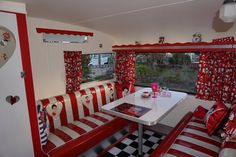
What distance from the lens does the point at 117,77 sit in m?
4.03

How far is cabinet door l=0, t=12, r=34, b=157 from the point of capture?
158cm

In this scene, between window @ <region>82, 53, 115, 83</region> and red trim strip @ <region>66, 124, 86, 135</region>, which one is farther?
window @ <region>82, 53, 115, 83</region>

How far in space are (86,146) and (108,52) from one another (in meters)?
2.31

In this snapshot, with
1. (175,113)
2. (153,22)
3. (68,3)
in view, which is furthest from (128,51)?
(68,3)

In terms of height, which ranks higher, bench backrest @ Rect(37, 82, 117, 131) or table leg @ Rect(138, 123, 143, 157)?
bench backrest @ Rect(37, 82, 117, 131)

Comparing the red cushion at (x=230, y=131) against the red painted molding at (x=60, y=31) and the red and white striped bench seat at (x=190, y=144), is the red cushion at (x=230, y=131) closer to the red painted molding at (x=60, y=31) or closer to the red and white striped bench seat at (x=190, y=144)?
the red and white striped bench seat at (x=190, y=144)

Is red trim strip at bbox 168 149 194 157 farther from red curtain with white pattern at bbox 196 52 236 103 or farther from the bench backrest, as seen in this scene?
the bench backrest

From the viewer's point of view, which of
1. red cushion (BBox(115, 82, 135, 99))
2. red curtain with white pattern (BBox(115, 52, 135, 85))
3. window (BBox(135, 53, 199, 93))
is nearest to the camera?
window (BBox(135, 53, 199, 93))

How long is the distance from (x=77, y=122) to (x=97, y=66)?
1.47 m

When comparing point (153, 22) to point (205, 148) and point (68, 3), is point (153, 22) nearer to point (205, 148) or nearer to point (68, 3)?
point (68, 3)

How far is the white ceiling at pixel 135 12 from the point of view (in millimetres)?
1862

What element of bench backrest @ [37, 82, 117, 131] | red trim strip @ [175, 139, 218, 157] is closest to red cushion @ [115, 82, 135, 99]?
bench backrest @ [37, 82, 117, 131]

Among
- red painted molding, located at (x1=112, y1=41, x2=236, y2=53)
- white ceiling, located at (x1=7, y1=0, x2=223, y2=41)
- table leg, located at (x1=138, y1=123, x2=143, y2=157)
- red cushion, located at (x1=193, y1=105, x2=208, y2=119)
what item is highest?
white ceiling, located at (x1=7, y1=0, x2=223, y2=41)

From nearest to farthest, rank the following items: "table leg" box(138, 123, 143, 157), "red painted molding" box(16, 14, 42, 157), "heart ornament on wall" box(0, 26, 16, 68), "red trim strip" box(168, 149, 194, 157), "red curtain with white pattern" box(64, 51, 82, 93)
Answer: "heart ornament on wall" box(0, 26, 16, 68) < "red painted molding" box(16, 14, 42, 157) < "red trim strip" box(168, 149, 194, 157) < "table leg" box(138, 123, 143, 157) < "red curtain with white pattern" box(64, 51, 82, 93)
